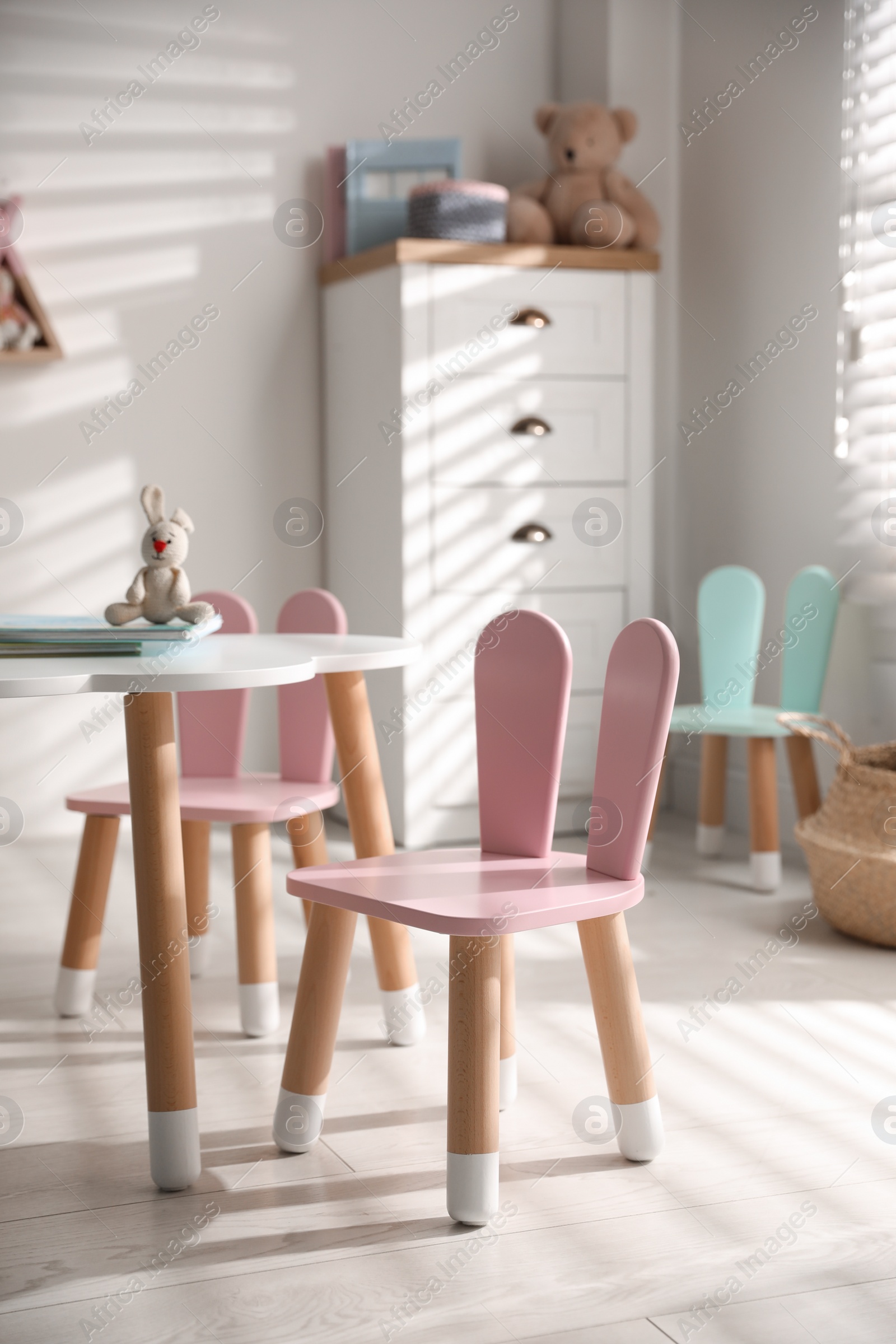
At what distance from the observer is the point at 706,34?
364 centimetres

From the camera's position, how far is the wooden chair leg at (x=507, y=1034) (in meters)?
1.75

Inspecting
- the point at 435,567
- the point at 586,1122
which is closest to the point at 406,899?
the point at 586,1122

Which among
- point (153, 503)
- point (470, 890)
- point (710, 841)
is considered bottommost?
point (710, 841)

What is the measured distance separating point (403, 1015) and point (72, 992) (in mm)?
561

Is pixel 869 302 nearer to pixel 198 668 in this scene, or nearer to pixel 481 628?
pixel 481 628

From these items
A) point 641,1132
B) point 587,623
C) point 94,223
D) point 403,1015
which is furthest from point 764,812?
point 94,223

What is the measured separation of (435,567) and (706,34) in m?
1.64

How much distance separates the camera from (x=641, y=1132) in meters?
1.65

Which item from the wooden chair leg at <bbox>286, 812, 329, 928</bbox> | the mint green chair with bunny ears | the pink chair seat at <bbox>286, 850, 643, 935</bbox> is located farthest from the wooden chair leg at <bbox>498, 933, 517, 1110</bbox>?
the mint green chair with bunny ears

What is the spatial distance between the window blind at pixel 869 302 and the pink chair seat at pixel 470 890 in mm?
1678

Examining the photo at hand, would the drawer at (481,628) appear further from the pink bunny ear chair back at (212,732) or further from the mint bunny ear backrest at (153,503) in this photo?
the mint bunny ear backrest at (153,503)

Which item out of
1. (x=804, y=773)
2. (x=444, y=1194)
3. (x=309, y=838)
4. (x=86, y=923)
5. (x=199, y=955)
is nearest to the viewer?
(x=444, y=1194)

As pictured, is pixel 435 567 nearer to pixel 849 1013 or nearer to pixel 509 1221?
pixel 849 1013

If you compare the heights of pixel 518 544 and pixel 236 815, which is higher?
pixel 518 544
